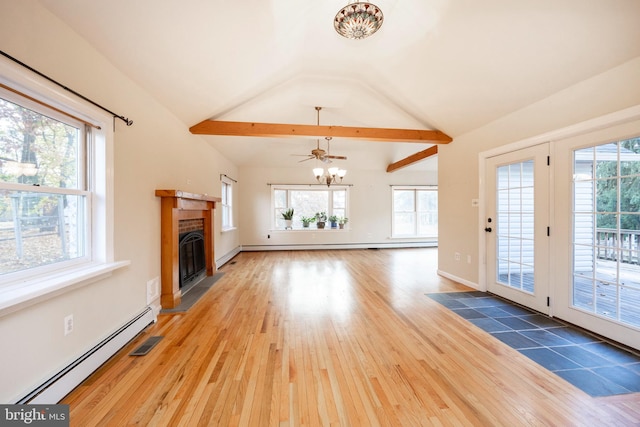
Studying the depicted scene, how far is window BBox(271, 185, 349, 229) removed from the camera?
7.54 metres

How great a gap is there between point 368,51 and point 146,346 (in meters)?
3.87

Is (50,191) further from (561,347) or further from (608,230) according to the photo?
(608,230)

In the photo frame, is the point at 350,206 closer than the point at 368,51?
No

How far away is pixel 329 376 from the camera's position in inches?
70.2

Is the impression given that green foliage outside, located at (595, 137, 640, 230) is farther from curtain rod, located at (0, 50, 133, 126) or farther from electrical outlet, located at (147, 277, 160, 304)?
electrical outlet, located at (147, 277, 160, 304)

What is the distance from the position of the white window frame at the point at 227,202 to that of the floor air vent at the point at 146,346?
3.73m

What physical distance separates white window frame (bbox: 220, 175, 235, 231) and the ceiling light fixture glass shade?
460 cm

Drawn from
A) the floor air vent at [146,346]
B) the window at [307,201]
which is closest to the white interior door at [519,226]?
the floor air vent at [146,346]

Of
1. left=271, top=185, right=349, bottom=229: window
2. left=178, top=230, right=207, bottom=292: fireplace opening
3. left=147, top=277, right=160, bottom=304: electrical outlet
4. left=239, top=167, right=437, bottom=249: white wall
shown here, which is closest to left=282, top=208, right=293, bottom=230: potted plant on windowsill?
left=271, top=185, right=349, bottom=229: window

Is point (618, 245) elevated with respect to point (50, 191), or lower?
lower

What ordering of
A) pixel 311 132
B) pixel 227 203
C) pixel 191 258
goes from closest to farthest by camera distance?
pixel 191 258
pixel 311 132
pixel 227 203

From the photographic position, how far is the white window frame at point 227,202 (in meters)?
5.95

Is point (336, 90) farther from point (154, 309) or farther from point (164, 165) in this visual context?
point (154, 309)

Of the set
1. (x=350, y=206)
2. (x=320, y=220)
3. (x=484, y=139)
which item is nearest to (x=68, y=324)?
(x=484, y=139)
